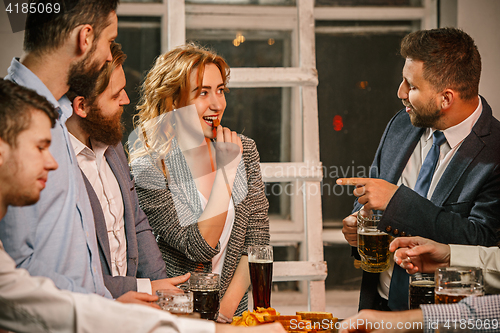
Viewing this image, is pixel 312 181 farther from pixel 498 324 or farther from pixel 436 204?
pixel 498 324

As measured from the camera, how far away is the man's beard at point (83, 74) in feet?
4.33

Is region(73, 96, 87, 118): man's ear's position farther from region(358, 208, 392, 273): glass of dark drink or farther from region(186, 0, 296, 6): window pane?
region(186, 0, 296, 6): window pane

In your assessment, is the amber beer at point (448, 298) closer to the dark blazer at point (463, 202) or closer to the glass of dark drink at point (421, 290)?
the glass of dark drink at point (421, 290)

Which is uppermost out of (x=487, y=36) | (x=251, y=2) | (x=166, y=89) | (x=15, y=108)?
(x=251, y=2)

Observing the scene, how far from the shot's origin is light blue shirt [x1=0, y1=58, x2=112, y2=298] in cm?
112

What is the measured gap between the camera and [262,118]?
9.84 feet

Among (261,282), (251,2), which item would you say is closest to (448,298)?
(261,282)

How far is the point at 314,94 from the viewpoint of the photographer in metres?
2.44

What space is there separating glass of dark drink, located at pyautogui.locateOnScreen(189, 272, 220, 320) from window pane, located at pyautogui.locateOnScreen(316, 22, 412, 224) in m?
1.93

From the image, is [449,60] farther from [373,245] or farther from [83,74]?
[83,74]

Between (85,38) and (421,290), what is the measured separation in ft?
4.13

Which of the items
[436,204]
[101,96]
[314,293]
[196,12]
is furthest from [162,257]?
[196,12]

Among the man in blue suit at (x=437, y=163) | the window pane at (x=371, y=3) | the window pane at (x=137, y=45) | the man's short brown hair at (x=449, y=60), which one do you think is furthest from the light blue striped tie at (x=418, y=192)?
the window pane at (x=137, y=45)

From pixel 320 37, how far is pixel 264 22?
1.47 ft
